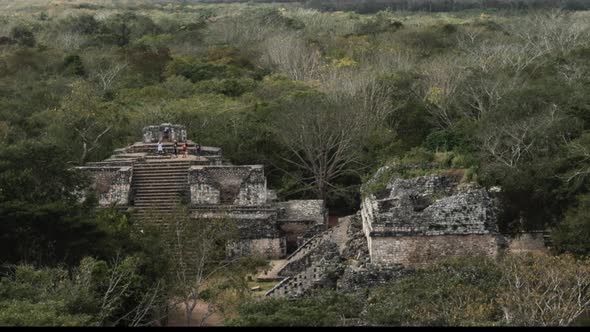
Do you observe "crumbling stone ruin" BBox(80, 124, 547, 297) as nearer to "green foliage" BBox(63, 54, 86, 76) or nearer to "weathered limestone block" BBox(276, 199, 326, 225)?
"weathered limestone block" BBox(276, 199, 326, 225)

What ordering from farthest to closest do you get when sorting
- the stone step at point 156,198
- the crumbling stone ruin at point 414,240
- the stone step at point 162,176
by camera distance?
the stone step at point 162,176, the stone step at point 156,198, the crumbling stone ruin at point 414,240

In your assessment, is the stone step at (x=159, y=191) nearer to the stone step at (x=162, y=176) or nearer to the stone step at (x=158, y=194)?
the stone step at (x=158, y=194)

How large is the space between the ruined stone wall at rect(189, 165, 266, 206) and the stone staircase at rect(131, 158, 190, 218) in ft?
1.63

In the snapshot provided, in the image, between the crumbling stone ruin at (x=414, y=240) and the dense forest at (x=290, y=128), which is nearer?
the dense forest at (x=290, y=128)

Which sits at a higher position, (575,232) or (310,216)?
(575,232)

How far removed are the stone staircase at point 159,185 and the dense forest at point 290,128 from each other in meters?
2.80

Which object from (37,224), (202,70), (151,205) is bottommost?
(151,205)

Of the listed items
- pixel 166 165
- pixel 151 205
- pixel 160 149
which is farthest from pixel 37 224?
pixel 160 149

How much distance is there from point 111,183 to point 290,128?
862cm

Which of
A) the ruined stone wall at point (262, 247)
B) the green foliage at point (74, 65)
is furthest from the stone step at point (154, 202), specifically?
the green foliage at point (74, 65)

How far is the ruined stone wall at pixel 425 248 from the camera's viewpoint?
813 inches

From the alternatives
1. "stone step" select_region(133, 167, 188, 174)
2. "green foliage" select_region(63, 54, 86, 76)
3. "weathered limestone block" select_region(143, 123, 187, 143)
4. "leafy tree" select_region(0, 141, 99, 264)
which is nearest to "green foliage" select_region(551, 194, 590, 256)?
"leafy tree" select_region(0, 141, 99, 264)

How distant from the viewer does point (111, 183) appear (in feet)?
92.6

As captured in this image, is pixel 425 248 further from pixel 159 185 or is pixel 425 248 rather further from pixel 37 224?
pixel 159 185
